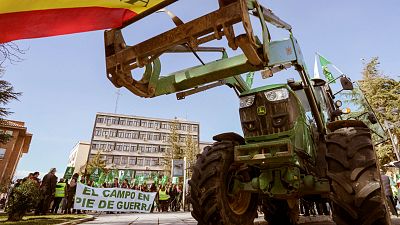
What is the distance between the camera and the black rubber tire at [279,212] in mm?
6027

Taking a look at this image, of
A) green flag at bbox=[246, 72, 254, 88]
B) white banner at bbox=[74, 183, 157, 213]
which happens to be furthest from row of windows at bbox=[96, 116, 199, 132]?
green flag at bbox=[246, 72, 254, 88]

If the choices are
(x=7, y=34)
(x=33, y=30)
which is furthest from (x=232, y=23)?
(x=7, y=34)

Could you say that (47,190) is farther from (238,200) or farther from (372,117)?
(372,117)

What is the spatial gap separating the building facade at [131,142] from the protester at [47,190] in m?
53.5

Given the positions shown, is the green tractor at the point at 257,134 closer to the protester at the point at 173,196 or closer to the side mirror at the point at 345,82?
the side mirror at the point at 345,82

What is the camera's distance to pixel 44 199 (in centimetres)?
1187

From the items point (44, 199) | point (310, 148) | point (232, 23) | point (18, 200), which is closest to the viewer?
point (232, 23)

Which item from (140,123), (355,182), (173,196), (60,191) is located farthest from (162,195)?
(140,123)

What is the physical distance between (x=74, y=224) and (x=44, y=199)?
19.0ft

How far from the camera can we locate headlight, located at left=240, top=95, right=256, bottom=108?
4296 millimetres

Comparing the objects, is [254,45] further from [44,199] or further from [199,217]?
[44,199]

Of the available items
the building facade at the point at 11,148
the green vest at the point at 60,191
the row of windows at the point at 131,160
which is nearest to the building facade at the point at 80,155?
the row of windows at the point at 131,160

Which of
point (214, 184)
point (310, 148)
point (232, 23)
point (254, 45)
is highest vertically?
point (232, 23)

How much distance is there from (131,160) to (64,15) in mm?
68186
